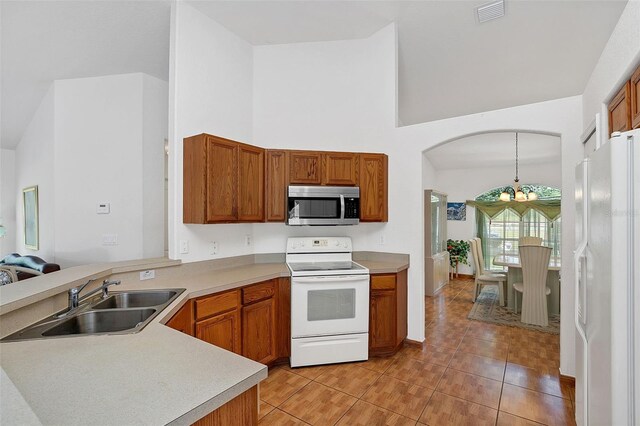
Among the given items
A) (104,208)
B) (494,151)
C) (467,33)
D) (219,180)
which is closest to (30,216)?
(104,208)

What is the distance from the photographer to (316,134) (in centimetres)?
349

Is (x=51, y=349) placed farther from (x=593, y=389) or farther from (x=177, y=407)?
(x=593, y=389)

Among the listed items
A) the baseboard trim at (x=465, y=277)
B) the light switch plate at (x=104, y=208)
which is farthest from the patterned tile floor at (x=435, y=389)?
the baseboard trim at (x=465, y=277)

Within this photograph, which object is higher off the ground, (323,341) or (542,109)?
(542,109)

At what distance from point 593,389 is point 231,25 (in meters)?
3.84

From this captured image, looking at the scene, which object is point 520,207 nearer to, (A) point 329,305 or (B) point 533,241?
(B) point 533,241

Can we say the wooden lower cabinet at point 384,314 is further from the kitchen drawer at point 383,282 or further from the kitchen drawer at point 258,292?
the kitchen drawer at point 258,292

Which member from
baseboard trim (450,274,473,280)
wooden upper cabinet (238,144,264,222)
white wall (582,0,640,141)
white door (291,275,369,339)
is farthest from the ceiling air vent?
baseboard trim (450,274,473,280)

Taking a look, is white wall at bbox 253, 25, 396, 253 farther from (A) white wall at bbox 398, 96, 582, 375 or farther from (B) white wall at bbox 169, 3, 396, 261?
(A) white wall at bbox 398, 96, 582, 375

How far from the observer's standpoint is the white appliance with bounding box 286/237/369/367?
2678mm

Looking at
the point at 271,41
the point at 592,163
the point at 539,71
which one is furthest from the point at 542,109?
the point at 271,41

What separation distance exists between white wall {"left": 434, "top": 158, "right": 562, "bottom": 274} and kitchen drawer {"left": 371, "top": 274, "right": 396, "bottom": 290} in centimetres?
506

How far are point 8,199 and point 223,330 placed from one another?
6.19 metres

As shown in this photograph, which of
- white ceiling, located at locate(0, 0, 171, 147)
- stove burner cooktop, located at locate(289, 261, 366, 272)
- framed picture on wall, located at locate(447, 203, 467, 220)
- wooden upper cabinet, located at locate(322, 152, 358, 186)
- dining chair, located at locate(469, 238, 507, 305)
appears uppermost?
white ceiling, located at locate(0, 0, 171, 147)
